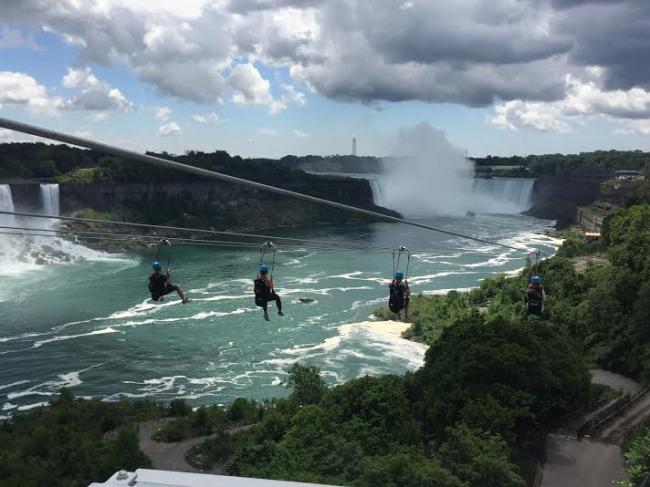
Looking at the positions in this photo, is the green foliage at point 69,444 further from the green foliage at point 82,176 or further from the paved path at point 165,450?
the green foliage at point 82,176

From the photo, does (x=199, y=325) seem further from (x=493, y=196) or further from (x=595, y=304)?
(x=493, y=196)

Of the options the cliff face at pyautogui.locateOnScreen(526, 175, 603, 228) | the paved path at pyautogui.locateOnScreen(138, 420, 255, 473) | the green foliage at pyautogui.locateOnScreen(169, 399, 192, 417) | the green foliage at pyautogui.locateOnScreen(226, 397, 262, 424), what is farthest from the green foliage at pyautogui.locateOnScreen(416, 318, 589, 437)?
the cliff face at pyautogui.locateOnScreen(526, 175, 603, 228)

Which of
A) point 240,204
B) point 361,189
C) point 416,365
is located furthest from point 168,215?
point 416,365

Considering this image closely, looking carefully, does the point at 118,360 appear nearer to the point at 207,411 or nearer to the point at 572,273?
the point at 207,411

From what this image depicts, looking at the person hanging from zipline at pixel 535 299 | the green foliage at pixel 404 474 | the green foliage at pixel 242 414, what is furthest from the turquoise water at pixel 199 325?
the person hanging from zipline at pixel 535 299

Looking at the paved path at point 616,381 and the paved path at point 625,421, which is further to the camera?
the paved path at point 616,381

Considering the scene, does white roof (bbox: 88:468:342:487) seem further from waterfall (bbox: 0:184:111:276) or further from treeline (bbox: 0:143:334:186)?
treeline (bbox: 0:143:334:186)

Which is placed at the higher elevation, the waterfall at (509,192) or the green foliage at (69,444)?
the waterfall at (509,192)
